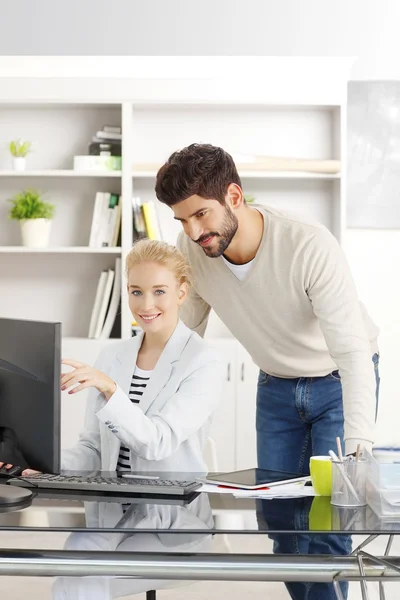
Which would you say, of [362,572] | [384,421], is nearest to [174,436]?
[362,572]

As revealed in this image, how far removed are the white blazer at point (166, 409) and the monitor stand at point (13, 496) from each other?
0.89 feet

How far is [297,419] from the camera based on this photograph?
2.41 meters

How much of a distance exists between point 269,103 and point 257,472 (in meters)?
2.44

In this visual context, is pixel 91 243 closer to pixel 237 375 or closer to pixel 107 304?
pixel 107 304

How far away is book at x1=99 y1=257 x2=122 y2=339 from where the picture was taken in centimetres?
396

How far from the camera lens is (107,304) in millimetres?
3965

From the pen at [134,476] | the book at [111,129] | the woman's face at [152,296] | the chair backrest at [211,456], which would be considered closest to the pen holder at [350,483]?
the pen at [134,476]

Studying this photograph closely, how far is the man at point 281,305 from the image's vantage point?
78.7 inches

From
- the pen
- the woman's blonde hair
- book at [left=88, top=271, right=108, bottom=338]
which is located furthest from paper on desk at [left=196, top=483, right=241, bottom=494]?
book at [left=88, top=271, right=108, bottom=338]

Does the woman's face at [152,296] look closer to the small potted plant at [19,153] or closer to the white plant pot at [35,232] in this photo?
the white plant pot at [35,232]

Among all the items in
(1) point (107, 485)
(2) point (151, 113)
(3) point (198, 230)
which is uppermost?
(2) point (151, 113)

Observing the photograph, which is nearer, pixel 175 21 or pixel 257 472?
pixel 257 472

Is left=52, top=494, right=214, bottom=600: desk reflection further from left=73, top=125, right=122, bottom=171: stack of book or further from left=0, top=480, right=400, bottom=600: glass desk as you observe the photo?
left=73, top=125, right=122, bottom=171: stack of book

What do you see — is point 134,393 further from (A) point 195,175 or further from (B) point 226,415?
(B) point 226,415
